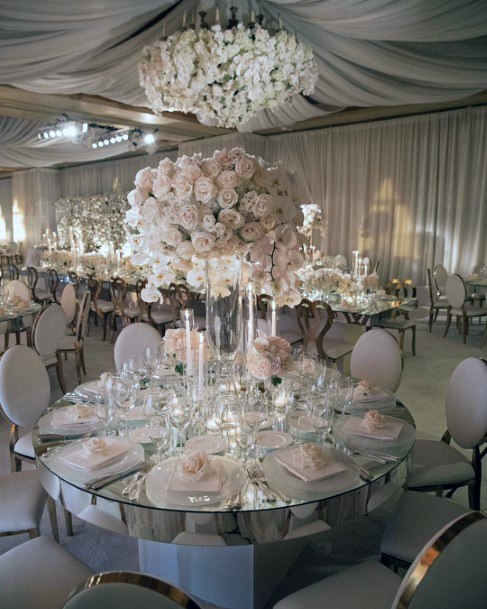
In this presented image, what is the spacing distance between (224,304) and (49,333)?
2593mm

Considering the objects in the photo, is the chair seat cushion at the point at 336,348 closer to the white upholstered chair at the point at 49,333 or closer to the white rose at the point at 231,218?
the white upholstered chair at the point at 49,333

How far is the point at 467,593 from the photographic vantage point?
1.29 m

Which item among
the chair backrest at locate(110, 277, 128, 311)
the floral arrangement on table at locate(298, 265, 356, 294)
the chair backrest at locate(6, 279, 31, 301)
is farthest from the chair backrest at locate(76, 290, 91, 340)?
the floral arrangement on table at locate(298, 265, 356, 294)

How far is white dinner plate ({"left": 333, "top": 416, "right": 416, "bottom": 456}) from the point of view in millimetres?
1976

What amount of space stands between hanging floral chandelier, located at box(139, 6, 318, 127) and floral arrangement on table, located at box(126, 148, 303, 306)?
184cm

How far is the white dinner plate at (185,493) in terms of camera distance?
1.59m

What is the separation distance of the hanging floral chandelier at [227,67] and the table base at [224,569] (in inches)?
124

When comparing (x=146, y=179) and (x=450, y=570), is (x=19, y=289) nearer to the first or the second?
(x=146, y=179)

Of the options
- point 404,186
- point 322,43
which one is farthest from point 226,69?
point 404,186

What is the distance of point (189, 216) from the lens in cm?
206

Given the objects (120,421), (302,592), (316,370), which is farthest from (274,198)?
(302,592)

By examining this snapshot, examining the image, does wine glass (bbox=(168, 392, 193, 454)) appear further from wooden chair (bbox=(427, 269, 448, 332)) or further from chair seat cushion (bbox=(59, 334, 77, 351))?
wooden chair (bbox=(427, 269, 448, 332))

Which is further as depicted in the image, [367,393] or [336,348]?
[336,348]

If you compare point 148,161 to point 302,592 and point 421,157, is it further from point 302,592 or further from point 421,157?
point 302,592
